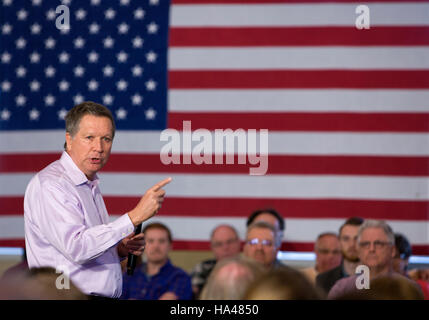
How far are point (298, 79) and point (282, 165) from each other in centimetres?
64

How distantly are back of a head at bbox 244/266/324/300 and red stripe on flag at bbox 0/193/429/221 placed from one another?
11.6 ft

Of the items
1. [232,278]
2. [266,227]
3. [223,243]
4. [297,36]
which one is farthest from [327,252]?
[232,278]

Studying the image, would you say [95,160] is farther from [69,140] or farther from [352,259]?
[352,259]

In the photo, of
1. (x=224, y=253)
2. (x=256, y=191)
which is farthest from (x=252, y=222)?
(x=256, y=191)

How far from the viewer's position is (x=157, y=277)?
388 cm

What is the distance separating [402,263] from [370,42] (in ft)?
5.65

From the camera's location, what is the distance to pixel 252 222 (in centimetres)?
418

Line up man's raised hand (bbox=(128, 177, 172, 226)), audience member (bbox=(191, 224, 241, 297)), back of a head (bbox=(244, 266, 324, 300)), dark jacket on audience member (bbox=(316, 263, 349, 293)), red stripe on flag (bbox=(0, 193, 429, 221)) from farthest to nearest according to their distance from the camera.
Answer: red stripe on flag (bbox=(0, 193, 429, 221)) → audience member (bbox=(191, 224, 241, 297)) → dark jacket on audience member (bbox=(316, 263, 349, 293)) → man's raised hand (bbox=(128, 177, 172, 226)) → back of a head (bbox=(244, 266, 324, 300))

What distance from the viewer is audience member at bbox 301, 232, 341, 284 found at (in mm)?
3990

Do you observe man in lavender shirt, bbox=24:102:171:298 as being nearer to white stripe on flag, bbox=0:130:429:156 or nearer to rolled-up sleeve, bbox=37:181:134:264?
rolled-up sleeve, bbox=37:181:134:264

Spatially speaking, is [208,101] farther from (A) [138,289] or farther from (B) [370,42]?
(A) [138,289]

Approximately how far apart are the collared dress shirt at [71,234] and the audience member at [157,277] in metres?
1.70

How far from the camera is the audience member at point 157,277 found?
12.5 feet

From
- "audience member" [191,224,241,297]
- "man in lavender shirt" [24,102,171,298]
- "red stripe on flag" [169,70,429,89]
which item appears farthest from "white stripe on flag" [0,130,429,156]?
"man in lavender shirt" [24,102,171,298]
